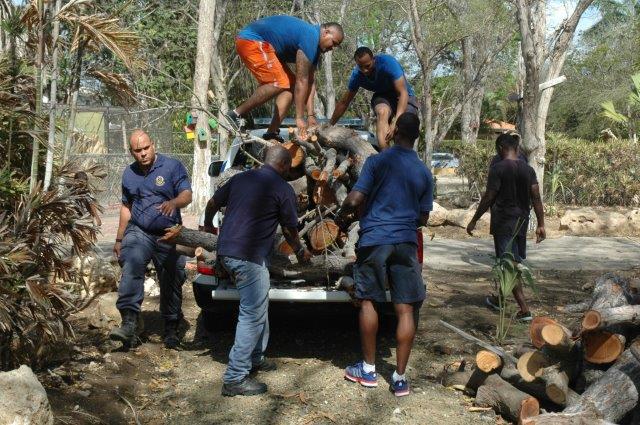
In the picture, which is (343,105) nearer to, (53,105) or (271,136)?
(271,136)

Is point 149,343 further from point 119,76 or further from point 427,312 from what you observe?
point 427,312

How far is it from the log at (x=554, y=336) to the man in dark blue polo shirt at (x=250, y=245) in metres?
1.84

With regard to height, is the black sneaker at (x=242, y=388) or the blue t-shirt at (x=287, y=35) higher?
the blue t-shirt at (x=287, y=35)

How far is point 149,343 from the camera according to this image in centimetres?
654

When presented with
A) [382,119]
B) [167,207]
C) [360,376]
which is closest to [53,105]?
[167,207]

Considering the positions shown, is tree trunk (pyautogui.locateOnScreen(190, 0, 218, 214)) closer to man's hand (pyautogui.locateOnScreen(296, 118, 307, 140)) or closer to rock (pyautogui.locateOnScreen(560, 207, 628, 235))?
rock (pyautogui.locateOnScreen(560, 207, 628, 235))

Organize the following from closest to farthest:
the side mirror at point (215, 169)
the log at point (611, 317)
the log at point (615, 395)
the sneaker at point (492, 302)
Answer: the log at point (615, 395)
the log at point (611, 317)
the side mirror at point (215, 169)
the sneaker at point (492, 302)

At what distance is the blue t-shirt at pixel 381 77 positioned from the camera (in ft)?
24.5

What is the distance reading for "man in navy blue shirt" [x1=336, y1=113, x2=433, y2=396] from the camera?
5.23 meters

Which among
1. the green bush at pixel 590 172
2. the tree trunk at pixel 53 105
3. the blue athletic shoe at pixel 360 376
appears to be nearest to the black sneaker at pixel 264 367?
the blue athletic shoe at pixel 360 376

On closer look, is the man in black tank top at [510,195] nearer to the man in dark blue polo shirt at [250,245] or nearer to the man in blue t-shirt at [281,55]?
the man in blue t-shirt at [281,55]

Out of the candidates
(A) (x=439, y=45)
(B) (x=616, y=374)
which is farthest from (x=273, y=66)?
(A) (x=439, y=45)

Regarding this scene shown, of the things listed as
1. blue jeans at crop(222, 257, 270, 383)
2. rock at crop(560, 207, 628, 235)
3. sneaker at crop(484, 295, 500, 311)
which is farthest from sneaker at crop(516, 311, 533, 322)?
rock at crop(560, 207, 628, 235)

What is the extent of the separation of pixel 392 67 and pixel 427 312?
2547mm
